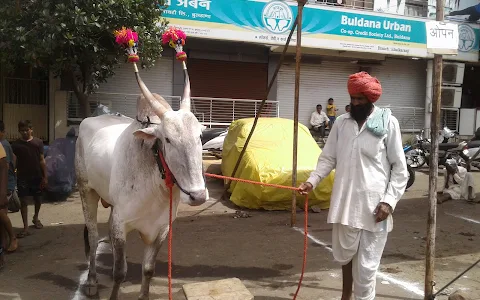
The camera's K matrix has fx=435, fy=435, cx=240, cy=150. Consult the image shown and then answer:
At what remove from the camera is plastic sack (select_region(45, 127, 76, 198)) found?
769 centimetres

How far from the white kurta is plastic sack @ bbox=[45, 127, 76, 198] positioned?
5987mm

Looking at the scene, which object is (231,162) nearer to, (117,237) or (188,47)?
(117,237)

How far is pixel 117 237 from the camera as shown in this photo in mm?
3449

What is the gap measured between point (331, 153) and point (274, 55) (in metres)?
10.8

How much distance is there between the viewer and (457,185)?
825 cm

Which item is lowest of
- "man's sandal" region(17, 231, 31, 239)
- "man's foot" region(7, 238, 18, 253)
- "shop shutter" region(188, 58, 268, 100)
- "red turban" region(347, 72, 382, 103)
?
"man's sandal" region(17, 231, 31, 239)

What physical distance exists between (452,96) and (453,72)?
858mm

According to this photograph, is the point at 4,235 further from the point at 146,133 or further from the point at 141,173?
the point at 146,133

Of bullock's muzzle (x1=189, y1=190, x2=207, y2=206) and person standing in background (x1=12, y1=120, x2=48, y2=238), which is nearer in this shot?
bullock's muzzle (x1=189, y1=190, x2=207, y2=206)

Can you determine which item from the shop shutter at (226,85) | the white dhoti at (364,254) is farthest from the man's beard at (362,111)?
the shop shutter at (226,85)

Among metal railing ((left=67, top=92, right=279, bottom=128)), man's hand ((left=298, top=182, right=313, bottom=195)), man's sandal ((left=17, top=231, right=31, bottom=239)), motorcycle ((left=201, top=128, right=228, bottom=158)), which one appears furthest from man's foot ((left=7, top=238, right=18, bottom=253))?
metal railing ((left=67, top=92, right=279, bottom=128))

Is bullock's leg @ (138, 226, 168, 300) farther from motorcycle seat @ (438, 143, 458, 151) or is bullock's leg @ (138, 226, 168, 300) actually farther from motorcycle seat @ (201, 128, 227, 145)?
motorcycle seat @ (438, 143, 458, 151)

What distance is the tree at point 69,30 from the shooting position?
281 inches

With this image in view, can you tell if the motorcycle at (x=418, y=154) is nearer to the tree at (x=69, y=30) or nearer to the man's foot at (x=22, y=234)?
the tree at (x=69, y=30)
